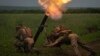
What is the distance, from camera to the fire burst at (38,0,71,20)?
6020mm

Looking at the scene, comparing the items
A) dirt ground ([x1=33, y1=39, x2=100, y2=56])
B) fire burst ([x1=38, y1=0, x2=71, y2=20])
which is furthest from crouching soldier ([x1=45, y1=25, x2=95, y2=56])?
fire burst ([x1=38, y1=0, x2=71, y2=20])

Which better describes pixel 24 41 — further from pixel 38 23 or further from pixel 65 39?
pixel 65 39

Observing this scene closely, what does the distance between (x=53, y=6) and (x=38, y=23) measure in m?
0.51

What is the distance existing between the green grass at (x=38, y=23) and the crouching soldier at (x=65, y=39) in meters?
0.13

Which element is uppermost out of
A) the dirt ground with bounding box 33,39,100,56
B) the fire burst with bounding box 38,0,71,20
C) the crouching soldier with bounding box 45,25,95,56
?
the fire burst with bounding box 38,0,71,20

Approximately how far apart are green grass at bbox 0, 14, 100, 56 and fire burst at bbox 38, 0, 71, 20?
0.45ft

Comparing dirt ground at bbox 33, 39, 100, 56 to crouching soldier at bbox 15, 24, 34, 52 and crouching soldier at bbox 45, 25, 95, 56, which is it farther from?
crouching soldier at bbox 15, 24, 34, 52

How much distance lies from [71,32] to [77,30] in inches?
7.4

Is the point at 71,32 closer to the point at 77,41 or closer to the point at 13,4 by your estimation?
the point at 77,41

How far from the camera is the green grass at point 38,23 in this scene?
6.10 m

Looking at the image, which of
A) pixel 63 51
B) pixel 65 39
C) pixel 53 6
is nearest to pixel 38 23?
pixel 53 6

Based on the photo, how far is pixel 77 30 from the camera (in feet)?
20.4

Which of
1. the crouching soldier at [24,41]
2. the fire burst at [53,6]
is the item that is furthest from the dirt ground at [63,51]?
the fire burst at [53,6]

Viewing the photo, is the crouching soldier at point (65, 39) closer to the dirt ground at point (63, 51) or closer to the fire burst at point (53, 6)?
the dirt ground at point (63, 51)
